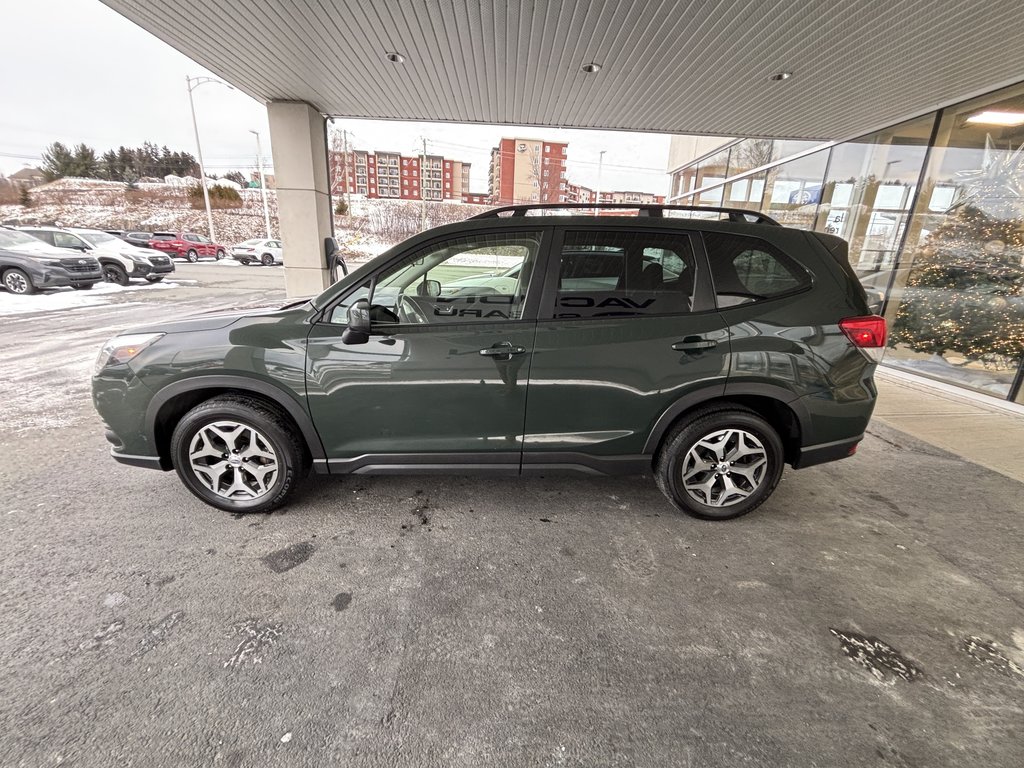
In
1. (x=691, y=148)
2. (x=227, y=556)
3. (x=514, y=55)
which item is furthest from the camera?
(x=691, y=148)

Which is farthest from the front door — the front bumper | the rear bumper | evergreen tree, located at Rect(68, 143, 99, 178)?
evergreen tree, located at Rect(68, 143, 99, 178)

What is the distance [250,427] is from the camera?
2.73 metres

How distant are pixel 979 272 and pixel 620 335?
6.63m

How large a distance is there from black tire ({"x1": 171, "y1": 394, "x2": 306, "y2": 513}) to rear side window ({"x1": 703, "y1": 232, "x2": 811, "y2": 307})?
8.86 feet

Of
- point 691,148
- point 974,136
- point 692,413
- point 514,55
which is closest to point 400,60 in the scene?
point 514,55

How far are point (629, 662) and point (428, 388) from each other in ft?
5.45

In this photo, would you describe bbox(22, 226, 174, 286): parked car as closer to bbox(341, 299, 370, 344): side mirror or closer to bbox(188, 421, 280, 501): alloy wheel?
bbox(188, 421, 280, 501): alloy wheel

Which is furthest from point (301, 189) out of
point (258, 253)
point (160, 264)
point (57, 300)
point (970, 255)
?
point (258, 253)

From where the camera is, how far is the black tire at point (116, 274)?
14812mm

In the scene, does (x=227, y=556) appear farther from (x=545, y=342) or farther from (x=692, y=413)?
(x=692, y=413)

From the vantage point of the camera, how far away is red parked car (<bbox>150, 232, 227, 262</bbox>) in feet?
83.5

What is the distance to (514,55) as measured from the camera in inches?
208

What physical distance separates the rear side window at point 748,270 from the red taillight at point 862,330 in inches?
13.3

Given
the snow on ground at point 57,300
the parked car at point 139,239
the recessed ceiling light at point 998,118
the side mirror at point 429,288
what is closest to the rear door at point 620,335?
the side mirror at point 429,288
